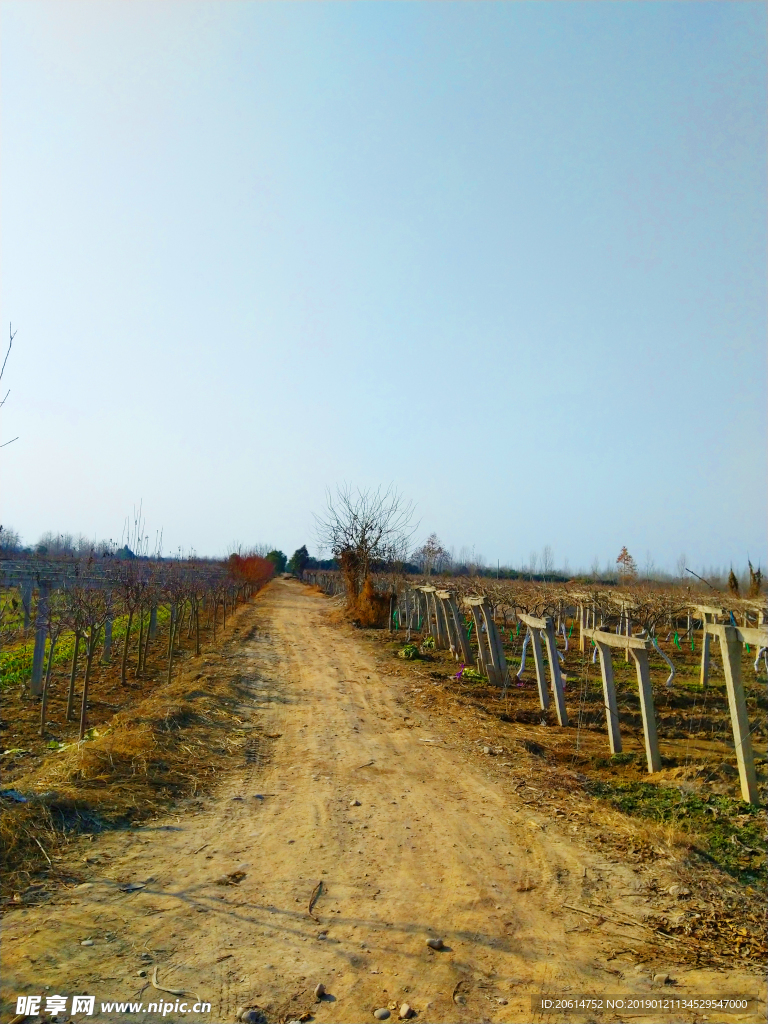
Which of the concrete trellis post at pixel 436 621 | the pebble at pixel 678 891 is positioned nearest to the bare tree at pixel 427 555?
the concrete trellis post at pixel 436 621

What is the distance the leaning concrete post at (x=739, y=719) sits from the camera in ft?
22.7

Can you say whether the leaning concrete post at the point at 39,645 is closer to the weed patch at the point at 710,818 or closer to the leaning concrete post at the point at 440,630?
the weed patch at the point at 710,818

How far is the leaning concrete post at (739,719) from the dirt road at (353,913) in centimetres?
202

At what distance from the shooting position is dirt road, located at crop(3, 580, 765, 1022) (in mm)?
3801

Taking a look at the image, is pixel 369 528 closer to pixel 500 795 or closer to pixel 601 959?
pixel 500 795

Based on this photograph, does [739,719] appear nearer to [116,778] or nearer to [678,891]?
[678,891]

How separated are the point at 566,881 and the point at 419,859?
117 centimetres

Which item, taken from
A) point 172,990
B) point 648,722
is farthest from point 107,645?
point 172,990

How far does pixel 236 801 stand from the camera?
6.95m

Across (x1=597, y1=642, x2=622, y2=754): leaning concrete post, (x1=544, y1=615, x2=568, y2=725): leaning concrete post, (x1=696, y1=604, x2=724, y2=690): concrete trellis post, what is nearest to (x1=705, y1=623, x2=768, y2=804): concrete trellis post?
(x1=597, y1=642, x2=622, y2=754): leaning concrete post

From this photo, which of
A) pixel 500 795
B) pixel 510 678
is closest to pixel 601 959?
pixel 500 795

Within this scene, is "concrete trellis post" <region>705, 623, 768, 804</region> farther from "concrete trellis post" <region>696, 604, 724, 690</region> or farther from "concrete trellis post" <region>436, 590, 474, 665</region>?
"concrete trellis post" <region>436, 590, 474, 665</region>

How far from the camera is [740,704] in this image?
7.11 metres

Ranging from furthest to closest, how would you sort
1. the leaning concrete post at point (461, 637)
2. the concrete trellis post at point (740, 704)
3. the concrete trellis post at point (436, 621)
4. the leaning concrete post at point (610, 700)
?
the concrete trellis post at point (436, 621)
the leaning concrete post at point (461, 637)
the leaning concrete post at point (610, 700)
the concrete trellis post at point (740, 704)
